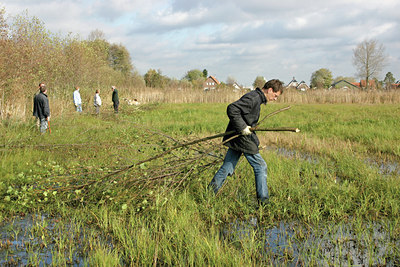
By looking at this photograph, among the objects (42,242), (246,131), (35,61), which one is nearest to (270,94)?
(246,131)

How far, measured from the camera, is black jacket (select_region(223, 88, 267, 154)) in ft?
16.3

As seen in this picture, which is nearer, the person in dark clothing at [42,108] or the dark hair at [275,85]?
the dark hair at [275,85]

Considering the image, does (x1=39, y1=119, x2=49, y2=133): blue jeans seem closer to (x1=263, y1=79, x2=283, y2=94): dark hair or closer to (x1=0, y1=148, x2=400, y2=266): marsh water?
(x1=0, y1=148, x2=400, y2=266): marsh water

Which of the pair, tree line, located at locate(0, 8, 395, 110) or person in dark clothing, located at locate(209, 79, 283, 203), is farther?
tree line, located at locate(0, 8, 395, 110)

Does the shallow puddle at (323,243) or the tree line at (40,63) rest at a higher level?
the tree line at (40,63)

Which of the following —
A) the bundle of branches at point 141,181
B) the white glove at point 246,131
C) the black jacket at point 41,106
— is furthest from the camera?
the black jacket at point 41,106

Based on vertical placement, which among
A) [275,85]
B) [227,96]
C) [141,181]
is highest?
[227,96]

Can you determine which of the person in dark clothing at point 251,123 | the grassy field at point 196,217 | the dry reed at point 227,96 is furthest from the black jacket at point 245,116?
the dry reed at point 227,96

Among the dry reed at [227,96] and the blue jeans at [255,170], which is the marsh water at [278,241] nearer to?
the blue jeans at [255,170]

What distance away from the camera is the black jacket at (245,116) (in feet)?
16.3

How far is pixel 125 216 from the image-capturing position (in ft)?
16.4

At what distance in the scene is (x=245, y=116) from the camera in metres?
5.12

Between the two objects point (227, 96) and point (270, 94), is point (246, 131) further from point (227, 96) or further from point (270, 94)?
point (227, 96)

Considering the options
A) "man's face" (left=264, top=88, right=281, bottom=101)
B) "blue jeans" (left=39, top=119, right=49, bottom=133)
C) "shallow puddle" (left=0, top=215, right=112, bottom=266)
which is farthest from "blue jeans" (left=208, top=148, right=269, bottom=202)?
"blue jeans" (left=39, top=119, right=49, bottom=133)
